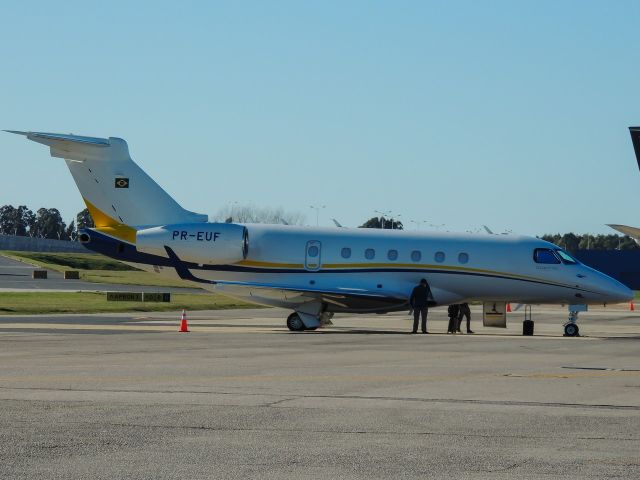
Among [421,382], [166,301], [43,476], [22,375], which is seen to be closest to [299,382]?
[421,382]

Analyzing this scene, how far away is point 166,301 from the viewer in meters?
55.2

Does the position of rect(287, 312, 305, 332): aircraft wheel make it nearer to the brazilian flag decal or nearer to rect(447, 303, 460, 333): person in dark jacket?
rect(447, 303, 460, 333): person in dark jacket

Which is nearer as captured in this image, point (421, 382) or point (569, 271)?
point (421, 382)

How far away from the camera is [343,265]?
119 ft

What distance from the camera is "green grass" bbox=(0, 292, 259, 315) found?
147 feet

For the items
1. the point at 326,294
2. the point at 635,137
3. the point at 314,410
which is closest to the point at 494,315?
the point at 326,294

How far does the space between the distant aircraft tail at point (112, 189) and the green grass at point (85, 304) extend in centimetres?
716

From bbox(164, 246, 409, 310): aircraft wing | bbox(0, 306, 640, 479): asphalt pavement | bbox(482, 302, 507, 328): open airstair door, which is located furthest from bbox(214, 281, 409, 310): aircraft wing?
bbox(0, 306, 640, 479): asphalt pavement

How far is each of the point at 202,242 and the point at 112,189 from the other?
3.71 metres

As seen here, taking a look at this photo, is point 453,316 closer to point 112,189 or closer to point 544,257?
point 544,257

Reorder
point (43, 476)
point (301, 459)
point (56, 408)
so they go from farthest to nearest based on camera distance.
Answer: point (56, 408), point (301, 459), point (43, 476)

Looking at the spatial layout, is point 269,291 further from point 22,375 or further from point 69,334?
point 22,375

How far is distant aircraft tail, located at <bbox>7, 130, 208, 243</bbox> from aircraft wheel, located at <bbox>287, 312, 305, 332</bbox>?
541cm

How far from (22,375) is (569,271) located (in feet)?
73.3
